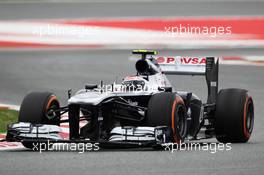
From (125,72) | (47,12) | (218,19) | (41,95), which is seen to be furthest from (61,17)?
(41,95)

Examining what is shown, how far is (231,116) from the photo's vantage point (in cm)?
1538

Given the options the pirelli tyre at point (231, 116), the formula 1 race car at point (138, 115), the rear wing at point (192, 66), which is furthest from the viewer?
the rear wing at point (192, 66)

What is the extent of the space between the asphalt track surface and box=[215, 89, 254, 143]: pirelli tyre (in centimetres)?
29

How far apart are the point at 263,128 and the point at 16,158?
6.12 m

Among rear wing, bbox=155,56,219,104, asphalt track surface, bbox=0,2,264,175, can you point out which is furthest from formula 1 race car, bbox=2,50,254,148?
rear wing, bbox=155,56,219,104

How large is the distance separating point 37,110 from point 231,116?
9.46 ft

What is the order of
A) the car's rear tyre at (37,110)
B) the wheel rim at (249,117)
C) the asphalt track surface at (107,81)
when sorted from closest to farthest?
the asphalt track surface at (107,81) < the car's rear tyre at (37,110) < the wheel rim at (249,117)

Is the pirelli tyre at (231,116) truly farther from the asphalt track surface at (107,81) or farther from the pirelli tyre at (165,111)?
the pirelli tyre at (165,111)

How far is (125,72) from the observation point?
25984 mm

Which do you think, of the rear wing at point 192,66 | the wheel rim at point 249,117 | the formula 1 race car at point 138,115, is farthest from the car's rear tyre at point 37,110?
the wheel rim at point 249,117

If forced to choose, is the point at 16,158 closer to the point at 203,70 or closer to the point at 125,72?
the point at 203,70

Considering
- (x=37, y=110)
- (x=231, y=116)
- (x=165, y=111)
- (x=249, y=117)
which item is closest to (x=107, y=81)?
(x=249, y=117)

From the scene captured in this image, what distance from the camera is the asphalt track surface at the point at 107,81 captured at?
11.9m

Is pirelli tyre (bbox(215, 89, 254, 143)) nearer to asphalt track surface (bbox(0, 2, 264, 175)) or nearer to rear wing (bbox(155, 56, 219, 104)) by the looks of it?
asphalt track surface (bbox(0, 2, 264, 175))
